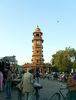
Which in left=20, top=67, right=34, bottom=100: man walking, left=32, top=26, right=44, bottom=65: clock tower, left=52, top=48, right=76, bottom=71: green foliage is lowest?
left=20, top=67, right=34, bottom=100: man walking

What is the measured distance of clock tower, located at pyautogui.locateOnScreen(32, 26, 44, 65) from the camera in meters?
74.4

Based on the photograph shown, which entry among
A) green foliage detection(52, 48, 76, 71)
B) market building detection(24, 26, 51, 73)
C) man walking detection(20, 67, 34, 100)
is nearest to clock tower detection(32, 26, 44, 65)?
market building detection(24, 26, 51, 73)

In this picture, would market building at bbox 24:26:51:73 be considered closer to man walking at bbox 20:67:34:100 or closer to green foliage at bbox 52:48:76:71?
green foliage at bbox 52:48:76:71

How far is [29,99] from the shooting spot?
19.1 ft

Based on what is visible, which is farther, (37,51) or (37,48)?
(37,51)

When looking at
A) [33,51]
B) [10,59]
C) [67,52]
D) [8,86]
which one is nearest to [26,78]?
[8,86]

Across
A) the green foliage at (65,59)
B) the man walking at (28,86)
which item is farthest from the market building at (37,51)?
the man walking at (28,86)

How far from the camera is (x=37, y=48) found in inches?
2950

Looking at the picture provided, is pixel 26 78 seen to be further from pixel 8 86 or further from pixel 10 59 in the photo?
pixel 10 59

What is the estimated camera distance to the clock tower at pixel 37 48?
74.4 metres

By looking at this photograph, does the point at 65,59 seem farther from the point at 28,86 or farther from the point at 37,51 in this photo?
the point at 28,86

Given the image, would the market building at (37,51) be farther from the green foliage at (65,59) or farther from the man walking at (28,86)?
the man walking at (28,86)

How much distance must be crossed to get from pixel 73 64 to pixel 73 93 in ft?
160

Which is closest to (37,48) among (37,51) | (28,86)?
(37,51)
